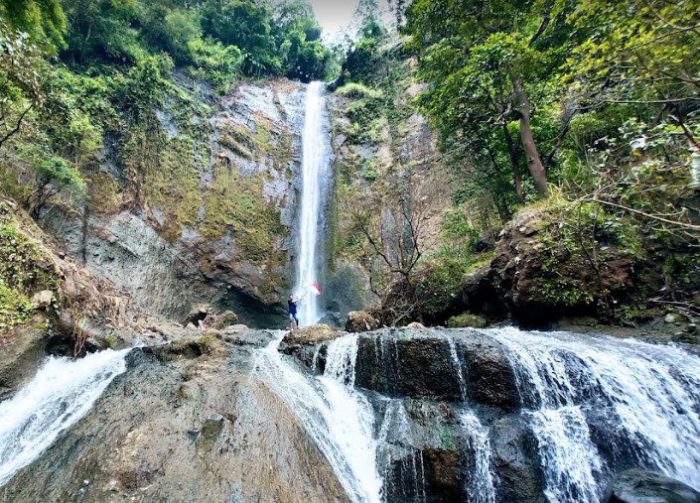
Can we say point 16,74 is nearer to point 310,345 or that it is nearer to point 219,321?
point 310,345

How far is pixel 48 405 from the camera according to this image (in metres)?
5.00

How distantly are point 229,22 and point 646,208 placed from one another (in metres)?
24.6

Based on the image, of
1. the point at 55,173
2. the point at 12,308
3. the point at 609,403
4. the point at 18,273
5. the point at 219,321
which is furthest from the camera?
the point at 219,321

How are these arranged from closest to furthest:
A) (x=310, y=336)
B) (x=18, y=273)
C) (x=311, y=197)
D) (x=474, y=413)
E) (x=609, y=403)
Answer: (x=609, y=403)
(x=474, y=413)
(x=18, y=273)
(x=310, y=336)
(x=311, y=197)

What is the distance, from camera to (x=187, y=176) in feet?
50.4

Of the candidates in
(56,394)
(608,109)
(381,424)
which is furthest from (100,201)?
(608,109)

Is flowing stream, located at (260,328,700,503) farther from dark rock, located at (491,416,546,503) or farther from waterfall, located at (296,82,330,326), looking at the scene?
waterfall, located at (296,82,330,326)

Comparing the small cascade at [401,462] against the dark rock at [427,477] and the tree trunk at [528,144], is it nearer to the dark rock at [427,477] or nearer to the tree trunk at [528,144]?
the dark rock at [427,477]

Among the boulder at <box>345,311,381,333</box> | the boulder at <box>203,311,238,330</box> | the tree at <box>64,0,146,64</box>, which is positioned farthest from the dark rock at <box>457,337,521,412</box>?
the tree at <box>64,0,146,64</box>

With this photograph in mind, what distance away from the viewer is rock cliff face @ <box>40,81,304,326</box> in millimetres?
11953

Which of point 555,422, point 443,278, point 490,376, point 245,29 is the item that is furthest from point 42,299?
point 245,29

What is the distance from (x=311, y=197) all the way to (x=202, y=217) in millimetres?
5959

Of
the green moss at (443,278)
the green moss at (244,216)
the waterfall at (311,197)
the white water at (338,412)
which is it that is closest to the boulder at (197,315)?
the green moss at (244,216)

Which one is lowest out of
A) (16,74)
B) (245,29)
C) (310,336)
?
(310,336)
